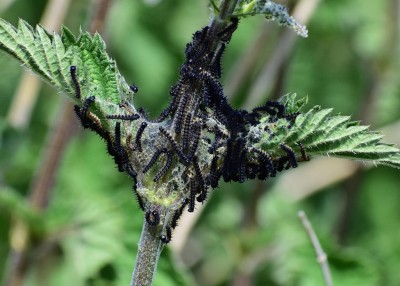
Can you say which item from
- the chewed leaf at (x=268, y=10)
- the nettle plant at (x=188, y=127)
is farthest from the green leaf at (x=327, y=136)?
the chewed leaf at (x=268, y=10)

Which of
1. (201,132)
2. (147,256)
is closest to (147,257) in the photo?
(147,256)

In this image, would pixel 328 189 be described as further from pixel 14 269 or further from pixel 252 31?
pixel 14 269

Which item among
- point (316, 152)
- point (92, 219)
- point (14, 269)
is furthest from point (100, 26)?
point (316, 152)

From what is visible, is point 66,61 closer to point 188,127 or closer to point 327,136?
point 188,127

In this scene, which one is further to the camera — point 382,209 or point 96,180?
point 382,209

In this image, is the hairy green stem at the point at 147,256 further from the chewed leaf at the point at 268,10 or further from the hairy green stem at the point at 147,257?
the chewed leaf at the point at 268,10

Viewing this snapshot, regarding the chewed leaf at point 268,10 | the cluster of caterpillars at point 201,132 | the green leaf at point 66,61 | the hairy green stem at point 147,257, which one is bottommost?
the hairy green stem at point 147,257

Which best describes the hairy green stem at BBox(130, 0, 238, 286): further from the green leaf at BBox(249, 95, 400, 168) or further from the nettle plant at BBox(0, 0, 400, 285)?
the green leaf at BBox(249, 95, 400, 168)
